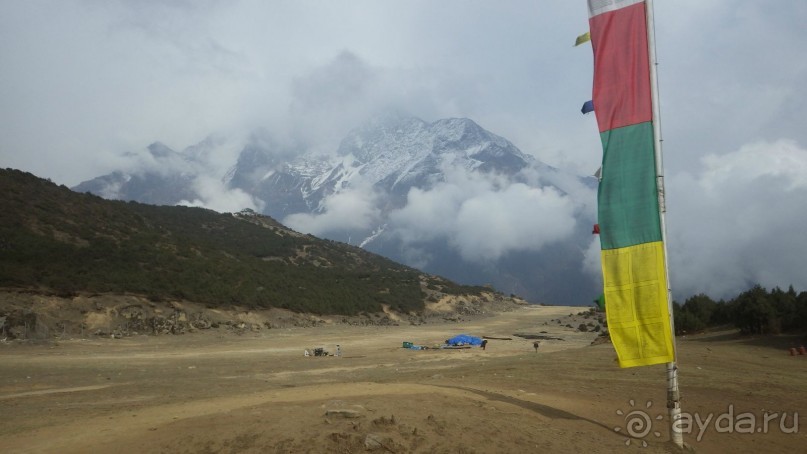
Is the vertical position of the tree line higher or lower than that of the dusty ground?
higher

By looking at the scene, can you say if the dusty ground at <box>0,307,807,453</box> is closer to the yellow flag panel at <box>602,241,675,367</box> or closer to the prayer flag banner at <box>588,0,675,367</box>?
the yellow flag panel at <box>602,241,675,367</box>

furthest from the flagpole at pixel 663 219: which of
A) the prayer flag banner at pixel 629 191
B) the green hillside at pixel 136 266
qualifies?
the green hillside at pixel 136 266

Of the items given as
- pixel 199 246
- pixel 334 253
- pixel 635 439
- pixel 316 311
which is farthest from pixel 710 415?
pixel 334 253

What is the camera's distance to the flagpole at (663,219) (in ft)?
25.9

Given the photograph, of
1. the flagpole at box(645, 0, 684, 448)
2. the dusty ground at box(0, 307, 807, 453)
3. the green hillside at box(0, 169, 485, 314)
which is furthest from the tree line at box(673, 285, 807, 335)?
the green hillside at box(0, 169, 485, 314)

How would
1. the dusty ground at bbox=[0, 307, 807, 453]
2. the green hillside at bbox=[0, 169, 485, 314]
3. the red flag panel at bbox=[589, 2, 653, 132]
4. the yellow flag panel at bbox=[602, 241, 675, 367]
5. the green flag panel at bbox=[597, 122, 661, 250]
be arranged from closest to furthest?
the dusty ground at bbox=[0, 307, 807, 453] < the yellow flag panel at bbox=[602, 241, 675, 367] < the green flag panel at bbox=[597, 122, 661, 250] < the red flag panel at bbox=[589, 2, 653, 132] < the green hillside at bbox=[0, 169, 485, 314]

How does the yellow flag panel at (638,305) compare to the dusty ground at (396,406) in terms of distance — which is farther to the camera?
the yellow flag panel at (638,305)

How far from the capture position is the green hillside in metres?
38.7

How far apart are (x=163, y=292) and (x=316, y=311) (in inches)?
715

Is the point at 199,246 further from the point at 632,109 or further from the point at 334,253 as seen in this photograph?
the point at 632,109

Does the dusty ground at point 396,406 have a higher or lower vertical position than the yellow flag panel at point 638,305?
lower

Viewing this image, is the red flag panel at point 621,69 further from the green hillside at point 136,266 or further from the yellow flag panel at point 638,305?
the green hillside at point 136,266

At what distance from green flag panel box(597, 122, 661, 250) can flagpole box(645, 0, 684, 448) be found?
4.0 inches

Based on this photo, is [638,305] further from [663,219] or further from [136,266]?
[136,266]
